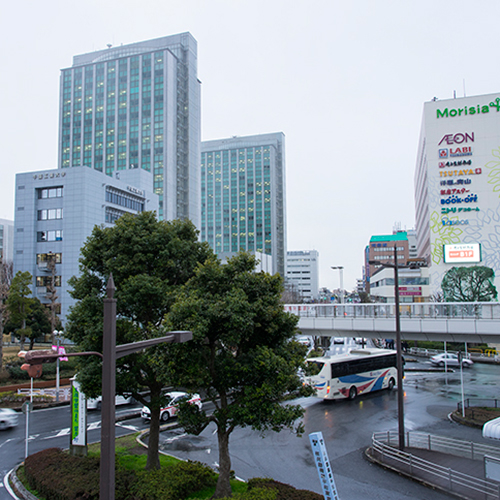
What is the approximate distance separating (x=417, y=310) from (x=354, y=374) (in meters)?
7.51

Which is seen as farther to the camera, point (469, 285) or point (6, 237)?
point (6, 237)

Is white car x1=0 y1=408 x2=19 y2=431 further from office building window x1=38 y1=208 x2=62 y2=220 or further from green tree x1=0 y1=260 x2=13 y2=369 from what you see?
office building window x1=38 y1=208 x2=62 y2=220

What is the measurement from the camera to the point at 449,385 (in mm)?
35594

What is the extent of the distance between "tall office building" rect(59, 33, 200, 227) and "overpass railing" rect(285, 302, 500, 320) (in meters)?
86.9

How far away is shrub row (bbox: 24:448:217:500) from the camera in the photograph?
12344 mm

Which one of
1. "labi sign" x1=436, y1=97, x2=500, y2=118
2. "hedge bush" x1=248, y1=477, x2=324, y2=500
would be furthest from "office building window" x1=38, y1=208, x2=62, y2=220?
"labi sign" x1=436, y1=97, x2=500, y2=118

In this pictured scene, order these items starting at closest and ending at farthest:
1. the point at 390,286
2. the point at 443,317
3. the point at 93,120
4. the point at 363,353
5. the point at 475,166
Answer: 1. the point at 443,317
2. the point at 363,353
3. the point at 475,166
4. the point at 390,286
5. the point at 93,120

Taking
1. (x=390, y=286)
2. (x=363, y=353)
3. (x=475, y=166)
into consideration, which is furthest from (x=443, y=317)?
(x=390, y=286)

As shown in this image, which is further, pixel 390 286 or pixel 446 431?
pixel 390 286

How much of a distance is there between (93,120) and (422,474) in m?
125

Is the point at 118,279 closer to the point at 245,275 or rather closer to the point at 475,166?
the point at 245,275

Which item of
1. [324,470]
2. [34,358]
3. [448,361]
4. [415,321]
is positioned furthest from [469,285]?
[34,358]

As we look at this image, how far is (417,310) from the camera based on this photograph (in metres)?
25.5

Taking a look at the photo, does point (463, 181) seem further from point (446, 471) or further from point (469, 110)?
point (446, 471)
